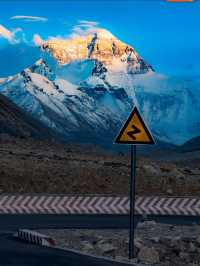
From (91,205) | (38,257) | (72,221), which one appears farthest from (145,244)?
(91,205)

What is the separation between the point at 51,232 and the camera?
23.1 m

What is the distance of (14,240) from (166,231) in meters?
4.91

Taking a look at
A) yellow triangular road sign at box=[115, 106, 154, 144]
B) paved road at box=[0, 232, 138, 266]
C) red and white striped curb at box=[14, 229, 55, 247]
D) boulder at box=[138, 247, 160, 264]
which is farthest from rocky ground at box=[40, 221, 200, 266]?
yellow triangular road sign at box=[115, 106, 154, 144]

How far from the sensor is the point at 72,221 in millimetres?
28234

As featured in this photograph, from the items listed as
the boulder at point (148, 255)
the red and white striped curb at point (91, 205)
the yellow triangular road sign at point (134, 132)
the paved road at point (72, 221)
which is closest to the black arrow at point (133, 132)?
the yellow triangular road sign at point (134, 132)

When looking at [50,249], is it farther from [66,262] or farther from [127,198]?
[127,198]

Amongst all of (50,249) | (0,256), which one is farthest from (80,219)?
(0,256)

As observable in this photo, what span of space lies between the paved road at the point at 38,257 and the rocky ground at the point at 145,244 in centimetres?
99

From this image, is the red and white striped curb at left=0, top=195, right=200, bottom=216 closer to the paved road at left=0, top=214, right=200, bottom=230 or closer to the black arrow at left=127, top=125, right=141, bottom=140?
the paved road at left=0, top=214, right=200, bottom=230

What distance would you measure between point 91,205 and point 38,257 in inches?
632

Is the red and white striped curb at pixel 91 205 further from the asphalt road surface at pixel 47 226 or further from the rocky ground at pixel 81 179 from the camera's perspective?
the rocky ground at pixel 81 179

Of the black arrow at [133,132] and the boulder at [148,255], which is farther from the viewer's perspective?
the boulder at [148,255]

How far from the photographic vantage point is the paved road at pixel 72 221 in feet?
85.7

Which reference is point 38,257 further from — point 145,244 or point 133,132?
point 145,244
